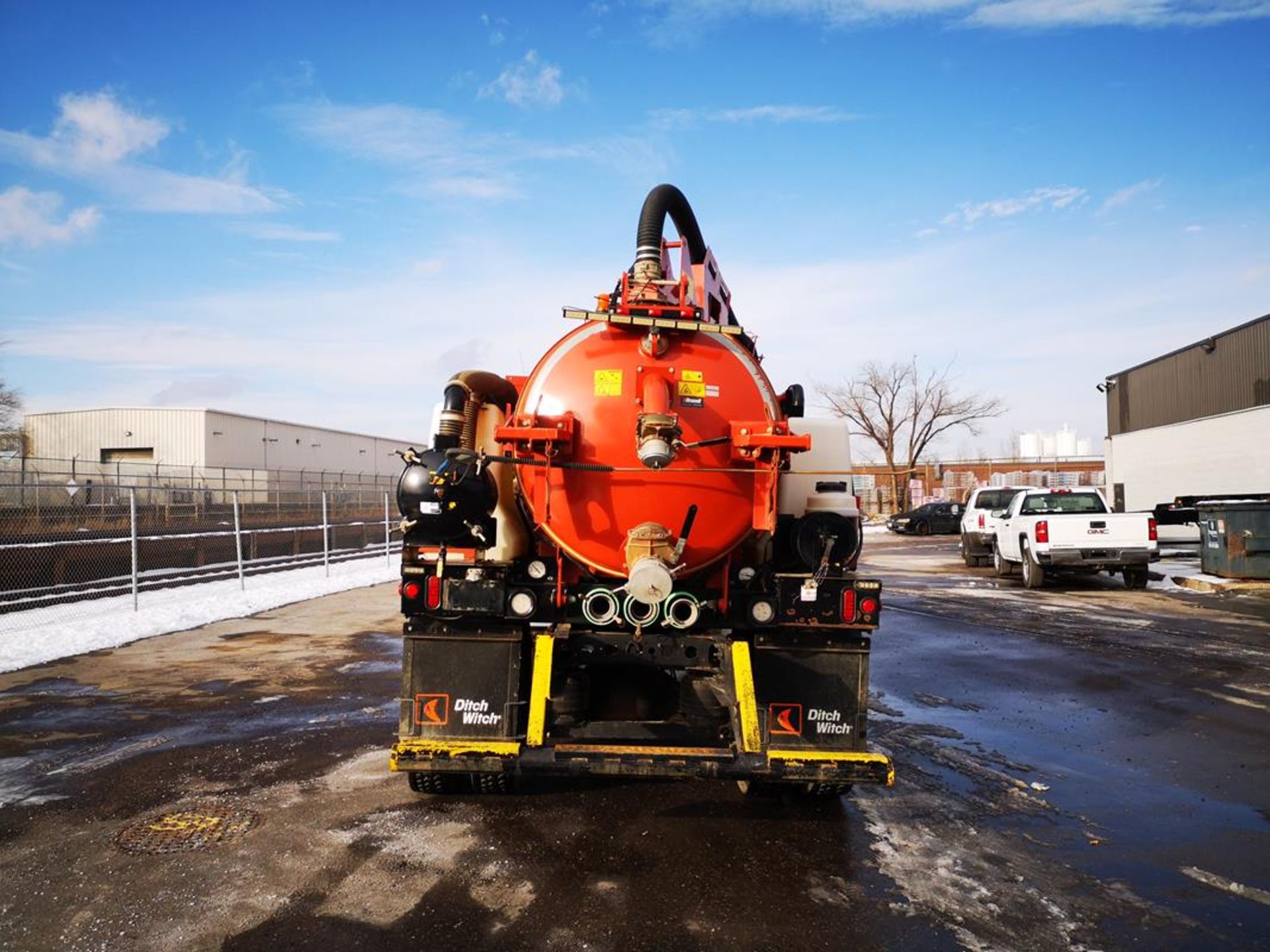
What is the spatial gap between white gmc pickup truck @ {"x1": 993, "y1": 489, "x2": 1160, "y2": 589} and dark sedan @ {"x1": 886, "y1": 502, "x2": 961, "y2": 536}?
20.3 metres

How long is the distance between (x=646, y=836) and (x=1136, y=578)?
47.7 ft

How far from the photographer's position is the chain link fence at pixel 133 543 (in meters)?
12.0

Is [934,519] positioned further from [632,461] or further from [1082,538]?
[632,461]

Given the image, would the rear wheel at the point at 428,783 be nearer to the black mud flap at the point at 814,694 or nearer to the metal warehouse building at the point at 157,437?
the black mud flap at the point at 814,694

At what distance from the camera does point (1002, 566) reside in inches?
704

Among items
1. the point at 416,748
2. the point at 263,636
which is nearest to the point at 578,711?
the point at 416,748

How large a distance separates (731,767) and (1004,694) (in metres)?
4.70

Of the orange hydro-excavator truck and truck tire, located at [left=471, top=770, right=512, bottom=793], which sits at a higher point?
the orange hydro-excavator truck

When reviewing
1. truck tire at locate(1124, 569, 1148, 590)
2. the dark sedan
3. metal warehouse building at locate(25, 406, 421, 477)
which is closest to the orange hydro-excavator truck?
truck tire at locate(1124, 569, 1148, 590)

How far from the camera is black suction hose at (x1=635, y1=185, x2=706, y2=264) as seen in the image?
18.4 feet

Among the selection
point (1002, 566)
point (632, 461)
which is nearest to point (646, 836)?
point (632, 461)

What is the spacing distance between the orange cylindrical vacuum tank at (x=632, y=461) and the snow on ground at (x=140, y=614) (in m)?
5.69

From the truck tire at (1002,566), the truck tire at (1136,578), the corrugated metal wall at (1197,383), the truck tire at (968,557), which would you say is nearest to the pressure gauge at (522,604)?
the truck tire at (1136,578)

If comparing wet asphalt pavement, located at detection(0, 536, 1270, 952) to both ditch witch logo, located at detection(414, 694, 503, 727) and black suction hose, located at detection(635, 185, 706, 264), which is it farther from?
black suction hose, located at detection(635, 185, 706, 264)
